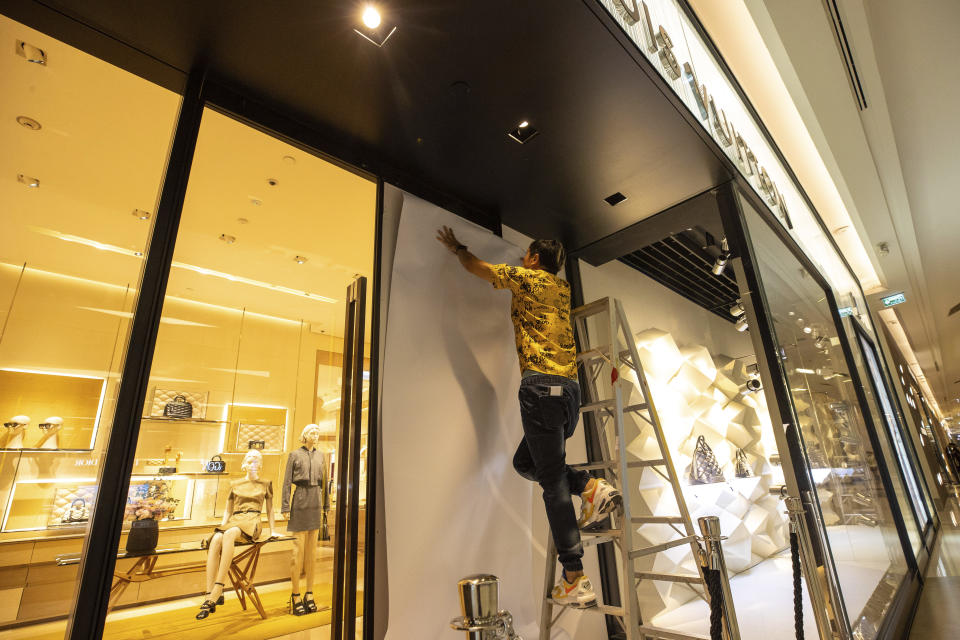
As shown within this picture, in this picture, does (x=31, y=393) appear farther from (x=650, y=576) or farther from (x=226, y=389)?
(x=650, y=576)

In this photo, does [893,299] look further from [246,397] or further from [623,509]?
[246,397]

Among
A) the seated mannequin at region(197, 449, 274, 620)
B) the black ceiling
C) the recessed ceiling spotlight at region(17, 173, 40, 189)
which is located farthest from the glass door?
the recessed ceiling spotlight at region(17, 173, 40, 189)

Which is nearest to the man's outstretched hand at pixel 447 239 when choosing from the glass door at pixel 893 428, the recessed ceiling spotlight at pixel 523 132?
the recessed ceiling spotlight at pixel 523 132

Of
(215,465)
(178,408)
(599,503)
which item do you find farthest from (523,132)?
(215,465)

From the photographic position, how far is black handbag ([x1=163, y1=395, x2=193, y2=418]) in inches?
142

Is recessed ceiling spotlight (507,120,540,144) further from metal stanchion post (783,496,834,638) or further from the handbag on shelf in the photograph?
the handbag on shelf

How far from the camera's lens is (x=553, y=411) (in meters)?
1.97

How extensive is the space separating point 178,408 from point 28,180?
5.98 feet

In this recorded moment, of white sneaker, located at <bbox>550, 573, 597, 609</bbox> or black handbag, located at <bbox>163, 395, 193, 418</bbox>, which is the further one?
black handbag, located at <bbox>163, 395, 193, 418</bbox>

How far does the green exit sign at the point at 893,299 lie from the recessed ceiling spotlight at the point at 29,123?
928cm

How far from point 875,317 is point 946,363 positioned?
749 centimetres

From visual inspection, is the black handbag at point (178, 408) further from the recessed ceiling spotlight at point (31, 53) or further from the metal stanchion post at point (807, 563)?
the metal stanchion post at point (807, 563)

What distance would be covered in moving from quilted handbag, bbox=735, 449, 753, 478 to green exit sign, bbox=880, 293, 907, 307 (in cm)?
367

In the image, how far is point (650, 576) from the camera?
2.06 metres
